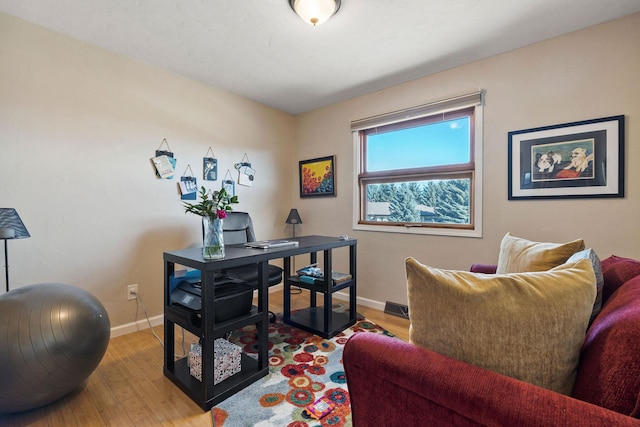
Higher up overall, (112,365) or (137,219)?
(137,219)

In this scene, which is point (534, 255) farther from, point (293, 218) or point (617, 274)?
point (293, 218)

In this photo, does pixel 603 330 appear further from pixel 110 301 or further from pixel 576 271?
pixel 110 301

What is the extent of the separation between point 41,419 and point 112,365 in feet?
1.54

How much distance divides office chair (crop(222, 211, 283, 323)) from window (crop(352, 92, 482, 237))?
3.65ft

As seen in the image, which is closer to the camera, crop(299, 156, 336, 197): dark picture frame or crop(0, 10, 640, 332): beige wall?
crop(0, 10, 640, 332): beige wall

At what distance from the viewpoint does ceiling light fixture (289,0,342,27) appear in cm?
161

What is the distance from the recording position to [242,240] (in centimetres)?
274

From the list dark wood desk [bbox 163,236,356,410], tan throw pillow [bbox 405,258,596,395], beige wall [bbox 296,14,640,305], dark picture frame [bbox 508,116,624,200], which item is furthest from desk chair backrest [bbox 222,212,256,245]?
dark picture frame [bbox 508,116,624,200]

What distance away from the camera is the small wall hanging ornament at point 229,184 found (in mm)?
2941

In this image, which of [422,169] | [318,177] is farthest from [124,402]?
[422,169]

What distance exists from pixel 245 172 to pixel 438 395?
2857 millimetres

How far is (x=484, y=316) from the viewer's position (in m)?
0.68

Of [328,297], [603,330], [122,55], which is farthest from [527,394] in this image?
[122,55]

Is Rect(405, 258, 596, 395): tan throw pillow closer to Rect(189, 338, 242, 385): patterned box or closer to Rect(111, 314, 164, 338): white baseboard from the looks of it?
Rect(189, 338, 242, 385): patterned box
